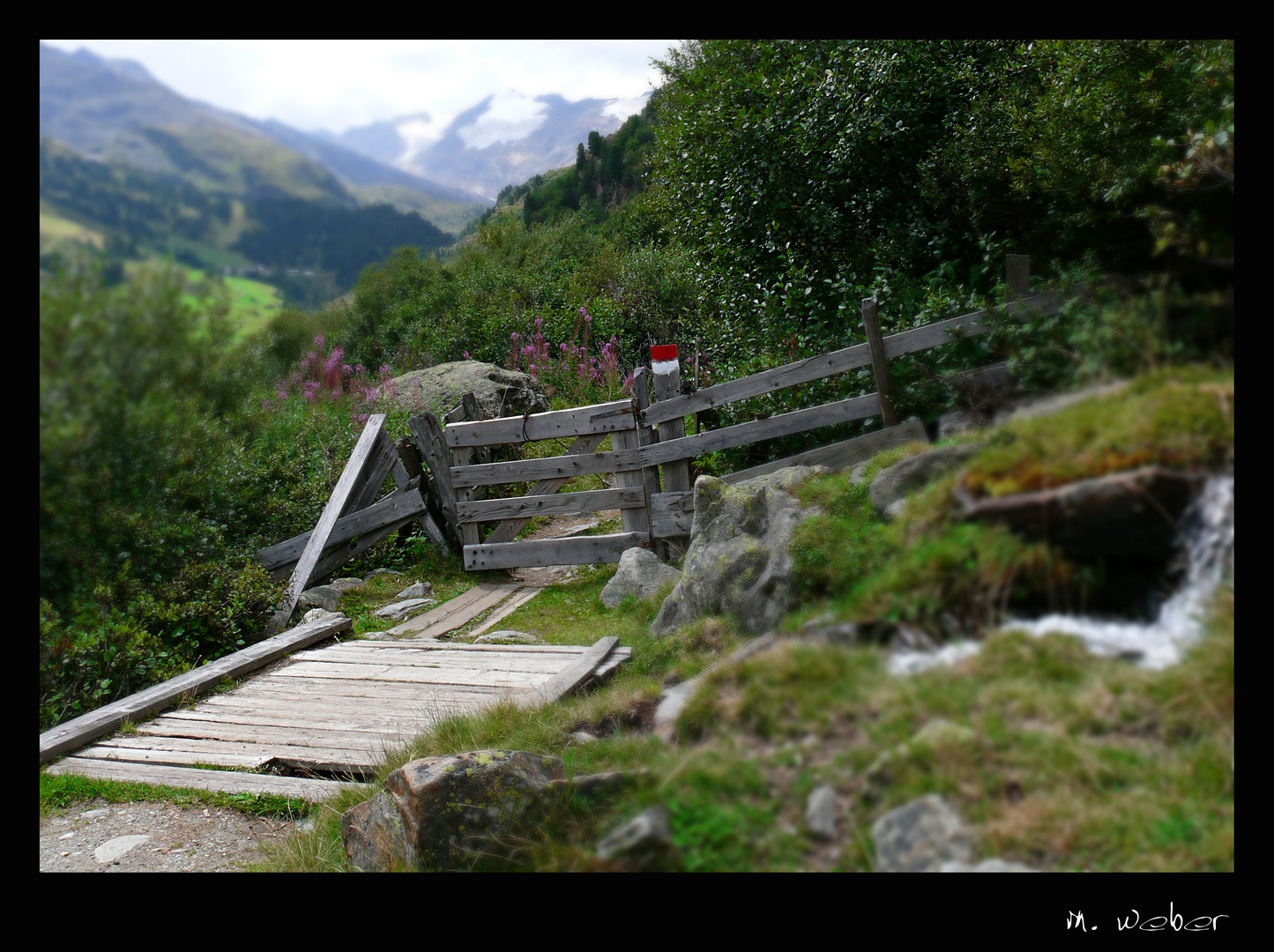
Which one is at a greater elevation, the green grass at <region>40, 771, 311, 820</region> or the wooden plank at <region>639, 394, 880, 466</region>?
the wooden plank at <region>639, 394, 880, 466</region>

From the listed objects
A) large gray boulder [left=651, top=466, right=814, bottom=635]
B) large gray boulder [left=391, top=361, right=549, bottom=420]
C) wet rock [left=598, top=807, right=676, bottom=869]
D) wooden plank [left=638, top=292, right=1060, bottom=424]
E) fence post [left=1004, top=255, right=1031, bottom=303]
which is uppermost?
large gray boulder [left=391, top=361, right=549, bottom=420]

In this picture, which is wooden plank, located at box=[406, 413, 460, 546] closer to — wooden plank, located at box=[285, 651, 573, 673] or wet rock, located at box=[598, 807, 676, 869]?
wooden plank, located at box=[285, 651, 573, 673]

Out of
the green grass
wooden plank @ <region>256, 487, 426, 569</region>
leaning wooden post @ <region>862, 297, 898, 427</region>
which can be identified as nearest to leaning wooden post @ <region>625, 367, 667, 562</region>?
wooden plank @ <region>256, 487, 426, 569</region>

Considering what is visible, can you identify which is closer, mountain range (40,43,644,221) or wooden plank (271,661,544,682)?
mountain range (40,43,644,221)

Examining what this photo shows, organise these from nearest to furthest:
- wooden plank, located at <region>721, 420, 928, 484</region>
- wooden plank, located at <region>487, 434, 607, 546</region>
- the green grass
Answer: wooden plank, located at <region>721, 420, 928, 484</region>
the green grass
wooden plank, located at <region>487, 434, 607, 546</region>

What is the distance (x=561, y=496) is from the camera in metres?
6.79

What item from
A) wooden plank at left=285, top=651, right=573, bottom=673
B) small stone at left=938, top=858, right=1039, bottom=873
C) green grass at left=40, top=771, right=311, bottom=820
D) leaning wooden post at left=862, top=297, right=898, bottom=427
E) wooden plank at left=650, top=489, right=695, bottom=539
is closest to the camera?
small stone at left=938, top=858, right=1039, bottom=873

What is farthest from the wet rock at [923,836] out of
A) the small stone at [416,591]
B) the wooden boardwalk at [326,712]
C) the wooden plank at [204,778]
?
the small stone at [416,591]

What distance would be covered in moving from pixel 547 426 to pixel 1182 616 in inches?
224

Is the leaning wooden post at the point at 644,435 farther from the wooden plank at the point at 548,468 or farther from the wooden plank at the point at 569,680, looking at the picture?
the wooden plank at the point at 569,680

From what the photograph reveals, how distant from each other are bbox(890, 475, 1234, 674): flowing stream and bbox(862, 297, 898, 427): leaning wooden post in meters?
0.84
